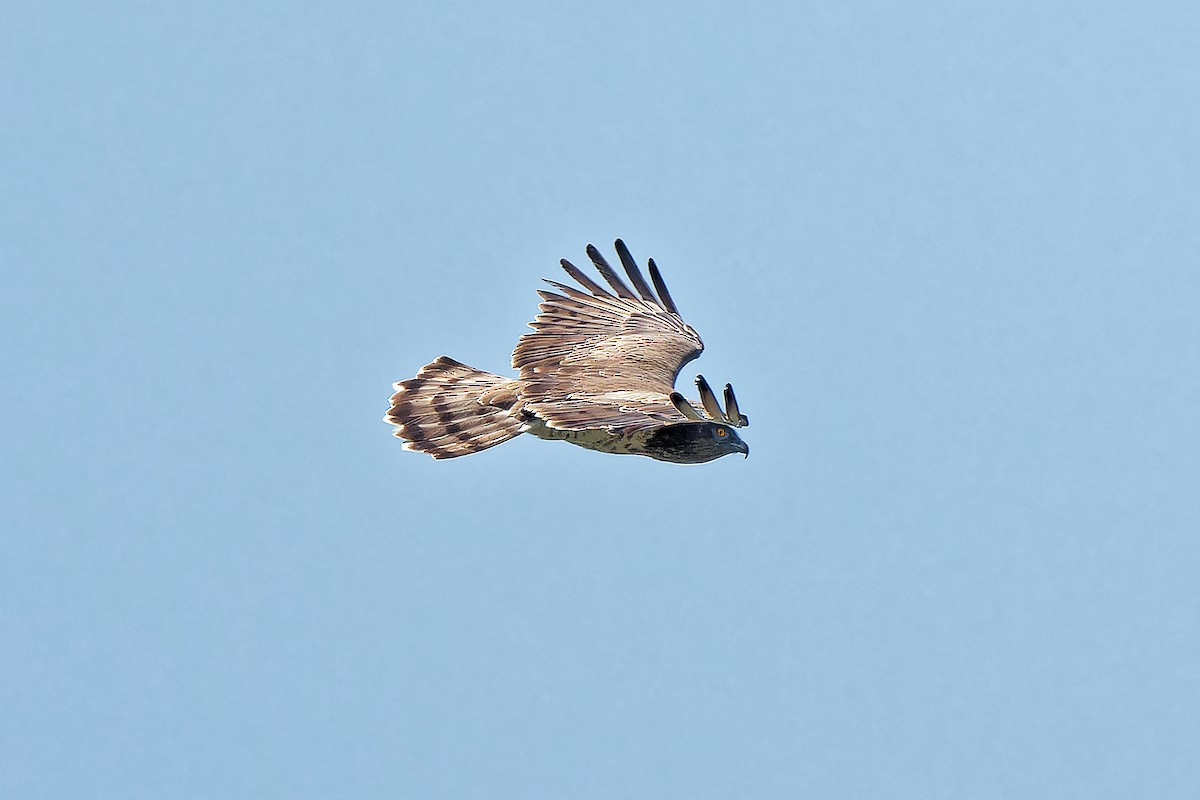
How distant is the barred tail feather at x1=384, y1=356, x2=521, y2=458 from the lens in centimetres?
1706

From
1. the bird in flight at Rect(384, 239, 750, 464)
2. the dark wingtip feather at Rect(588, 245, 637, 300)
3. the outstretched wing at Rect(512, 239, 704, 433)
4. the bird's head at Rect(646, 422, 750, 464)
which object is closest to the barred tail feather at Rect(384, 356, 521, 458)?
the bird in flight at Rect(384, 239, 750, 464)

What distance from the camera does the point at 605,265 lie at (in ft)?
64.8

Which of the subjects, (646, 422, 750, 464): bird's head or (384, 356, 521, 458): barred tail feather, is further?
(384, 356, 521, 458): barred tail feather

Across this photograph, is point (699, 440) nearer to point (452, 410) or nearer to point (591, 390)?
point (591, 390)

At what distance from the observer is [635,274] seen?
1977cm

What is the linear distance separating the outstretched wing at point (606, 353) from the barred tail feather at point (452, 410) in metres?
0.29

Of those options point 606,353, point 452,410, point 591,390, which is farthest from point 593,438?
point 606,353

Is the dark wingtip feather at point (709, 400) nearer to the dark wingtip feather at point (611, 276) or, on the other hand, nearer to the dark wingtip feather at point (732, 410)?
the dark wingtip feather at point (732, 410)

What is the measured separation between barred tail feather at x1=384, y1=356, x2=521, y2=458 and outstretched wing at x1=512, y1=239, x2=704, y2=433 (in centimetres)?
29

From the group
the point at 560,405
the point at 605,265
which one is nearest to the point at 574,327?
the point at 605,265

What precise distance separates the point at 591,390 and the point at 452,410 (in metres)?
1.37

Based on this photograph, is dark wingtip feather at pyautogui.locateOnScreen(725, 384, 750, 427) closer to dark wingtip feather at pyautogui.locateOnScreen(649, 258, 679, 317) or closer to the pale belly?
the pale belly

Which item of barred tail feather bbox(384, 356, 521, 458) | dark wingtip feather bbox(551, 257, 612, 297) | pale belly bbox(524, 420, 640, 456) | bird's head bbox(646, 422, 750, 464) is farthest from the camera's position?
dark wingtip feather bbox(551, 257, 612, 297)

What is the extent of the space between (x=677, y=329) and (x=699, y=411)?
9.53 ft
